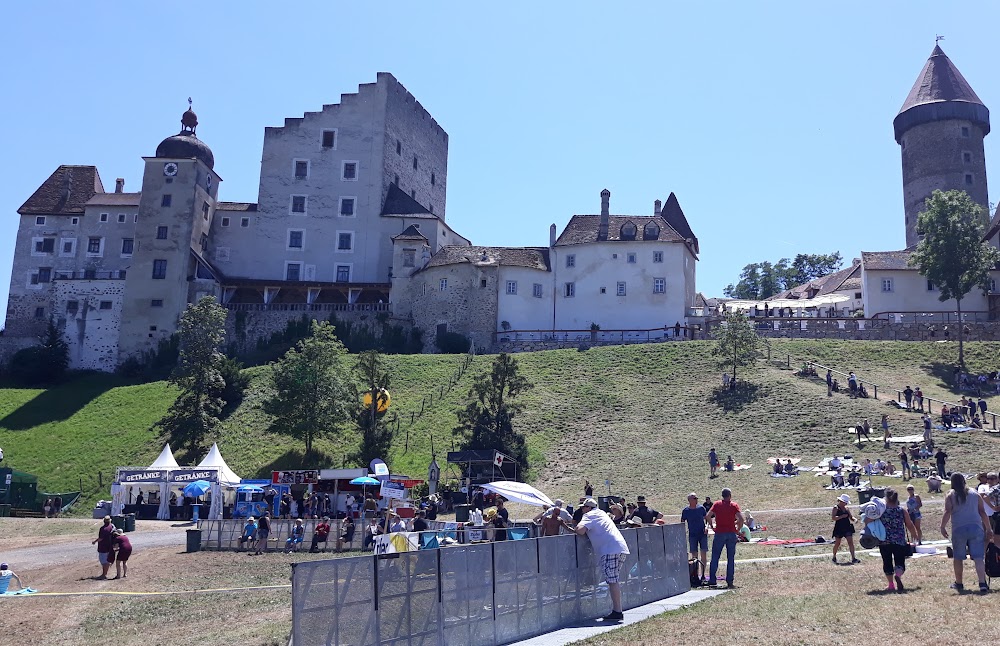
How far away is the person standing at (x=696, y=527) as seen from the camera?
1761cm

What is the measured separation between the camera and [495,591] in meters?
12.2

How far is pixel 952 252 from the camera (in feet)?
205

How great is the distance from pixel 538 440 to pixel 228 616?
3309 cm

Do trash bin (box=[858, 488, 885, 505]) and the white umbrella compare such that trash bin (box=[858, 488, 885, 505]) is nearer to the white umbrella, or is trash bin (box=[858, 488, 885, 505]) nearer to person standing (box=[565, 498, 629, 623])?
the white umbrella

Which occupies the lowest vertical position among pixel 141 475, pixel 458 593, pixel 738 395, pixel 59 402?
pixel 458 593

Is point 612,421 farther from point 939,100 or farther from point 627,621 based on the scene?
point 939,100

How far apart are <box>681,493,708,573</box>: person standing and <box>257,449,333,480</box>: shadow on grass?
33.9 metres

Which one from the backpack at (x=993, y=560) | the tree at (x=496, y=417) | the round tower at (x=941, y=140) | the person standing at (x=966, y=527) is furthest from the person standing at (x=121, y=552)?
the round tower at (x=941, y=140)

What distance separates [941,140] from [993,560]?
281ft

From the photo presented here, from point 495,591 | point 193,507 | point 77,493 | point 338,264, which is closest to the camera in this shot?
point 495,591

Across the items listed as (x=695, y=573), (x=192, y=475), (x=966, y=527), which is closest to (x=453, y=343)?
(x=192, y=475)

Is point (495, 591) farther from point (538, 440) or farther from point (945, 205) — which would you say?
point (945, 205)

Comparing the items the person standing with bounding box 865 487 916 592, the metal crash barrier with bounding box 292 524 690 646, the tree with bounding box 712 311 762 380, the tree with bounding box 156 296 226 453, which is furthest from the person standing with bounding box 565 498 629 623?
the tree with bounding box 156 296 226 453

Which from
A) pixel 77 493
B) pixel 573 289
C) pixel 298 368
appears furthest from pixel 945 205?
pixel 77 493
